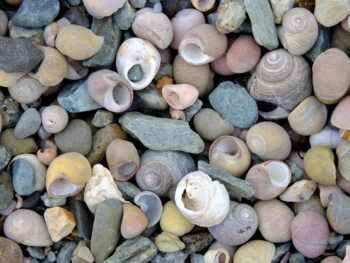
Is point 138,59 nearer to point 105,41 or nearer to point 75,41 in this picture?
point 105,41

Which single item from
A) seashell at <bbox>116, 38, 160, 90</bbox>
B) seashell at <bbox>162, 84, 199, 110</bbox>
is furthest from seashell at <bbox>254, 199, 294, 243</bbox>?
seashell at <bbox>116, 38, 160, 90</bbox>

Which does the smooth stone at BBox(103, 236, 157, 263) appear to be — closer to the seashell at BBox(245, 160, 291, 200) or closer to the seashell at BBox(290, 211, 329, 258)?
the seashell at BBox(245, 160, 291, 200)

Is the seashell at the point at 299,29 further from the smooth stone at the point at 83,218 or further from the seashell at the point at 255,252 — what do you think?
the smooth stone at the point at 83,218

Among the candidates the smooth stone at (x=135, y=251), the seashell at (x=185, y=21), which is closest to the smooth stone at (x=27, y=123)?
the smooth stone at (x=135, y=251)

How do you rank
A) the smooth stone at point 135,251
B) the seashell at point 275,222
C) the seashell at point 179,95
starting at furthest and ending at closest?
the seashell at point 179,95 < the seashell at point 275,222 < the smooth stone at point 135,251

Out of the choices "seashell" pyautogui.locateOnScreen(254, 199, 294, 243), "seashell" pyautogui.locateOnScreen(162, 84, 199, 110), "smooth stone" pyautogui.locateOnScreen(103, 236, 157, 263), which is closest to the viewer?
"smooth stone" pyautogui.locateOnScreen(103, 236, 157, 263)

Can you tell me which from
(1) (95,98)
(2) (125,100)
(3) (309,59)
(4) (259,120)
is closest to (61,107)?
(1) (95,98)

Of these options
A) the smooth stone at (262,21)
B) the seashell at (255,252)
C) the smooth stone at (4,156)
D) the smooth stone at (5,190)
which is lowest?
the smooth stone at (5,190)
